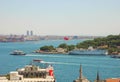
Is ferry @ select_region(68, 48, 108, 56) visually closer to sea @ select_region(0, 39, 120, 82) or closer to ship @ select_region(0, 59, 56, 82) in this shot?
sea @ select_region(0, 39, 120, 82)

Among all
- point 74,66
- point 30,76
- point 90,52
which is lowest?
point 90,52

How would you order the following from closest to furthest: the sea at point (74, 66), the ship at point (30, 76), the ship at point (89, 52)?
the ship at point (30, 76) < the sea at point (74, 66) < the ship at point (89, 52)

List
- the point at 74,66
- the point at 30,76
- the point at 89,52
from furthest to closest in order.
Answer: the point at 89,52 < the point at 74,66 < the point at 30,76

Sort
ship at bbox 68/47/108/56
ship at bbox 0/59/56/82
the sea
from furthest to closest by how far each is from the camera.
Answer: ship at bbox 68/47/108/56 → the sea → ship at bbox 0/59/56/82

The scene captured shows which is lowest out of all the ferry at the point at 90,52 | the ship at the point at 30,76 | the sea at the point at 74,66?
the ferry at the point at 90,52

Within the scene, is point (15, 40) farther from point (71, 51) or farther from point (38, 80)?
point (38, 80)

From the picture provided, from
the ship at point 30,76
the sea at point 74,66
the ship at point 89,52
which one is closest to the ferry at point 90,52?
the ship at point 89,52

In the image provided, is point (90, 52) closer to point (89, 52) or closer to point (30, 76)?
point (89, 52)

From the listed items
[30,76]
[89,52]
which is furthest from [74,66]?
[89,52]

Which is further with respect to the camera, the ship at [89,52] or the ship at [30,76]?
the ship at [89,52]

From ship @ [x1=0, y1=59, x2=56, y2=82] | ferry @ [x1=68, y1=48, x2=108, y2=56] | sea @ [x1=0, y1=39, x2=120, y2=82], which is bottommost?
ferry @ [x1=68, y1=48, x2=108, y2=56]

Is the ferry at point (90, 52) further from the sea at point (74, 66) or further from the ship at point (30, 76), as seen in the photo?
the ship at point (30, 76)

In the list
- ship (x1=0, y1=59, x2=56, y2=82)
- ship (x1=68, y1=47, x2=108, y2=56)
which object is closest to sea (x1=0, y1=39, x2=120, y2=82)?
ship (x1=0, y1=59, x2=56, y2=82)
